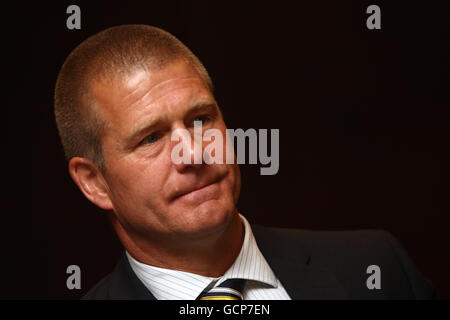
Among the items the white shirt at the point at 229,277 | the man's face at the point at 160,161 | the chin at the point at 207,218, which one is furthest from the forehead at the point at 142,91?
the white shirt at the point at 229,277

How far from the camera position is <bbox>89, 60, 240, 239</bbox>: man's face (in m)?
1.71

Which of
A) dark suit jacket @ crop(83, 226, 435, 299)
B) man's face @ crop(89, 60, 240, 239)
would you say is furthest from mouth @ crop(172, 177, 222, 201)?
dark suit jacket @ crop(83, 226, 435, 299)

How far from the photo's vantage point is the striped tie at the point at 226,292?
181 centimetres

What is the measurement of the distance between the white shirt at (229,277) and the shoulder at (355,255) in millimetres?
113

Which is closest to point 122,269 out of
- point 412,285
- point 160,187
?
point 160,187

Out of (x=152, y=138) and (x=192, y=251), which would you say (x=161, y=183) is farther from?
(x=192, y=251)

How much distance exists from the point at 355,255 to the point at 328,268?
0.13m

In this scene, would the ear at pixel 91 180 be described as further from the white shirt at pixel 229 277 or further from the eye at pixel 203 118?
the eye at pixel 203 118

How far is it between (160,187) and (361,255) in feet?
2.56

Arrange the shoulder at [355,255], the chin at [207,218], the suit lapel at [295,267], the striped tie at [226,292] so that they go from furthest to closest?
the shoulder at [355,255]
the suit lapel at [295,267]
the striped tie at [226,292]
the chin at [207,218]

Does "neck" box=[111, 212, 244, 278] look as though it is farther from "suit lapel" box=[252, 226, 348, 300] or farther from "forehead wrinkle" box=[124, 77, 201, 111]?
"forehead wrinkle" box=[124, 77, 201, 111]

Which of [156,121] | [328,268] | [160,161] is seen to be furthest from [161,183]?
[328,268]

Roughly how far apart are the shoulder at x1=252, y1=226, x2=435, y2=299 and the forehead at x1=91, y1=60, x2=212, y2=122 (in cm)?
60

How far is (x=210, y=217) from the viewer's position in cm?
170
